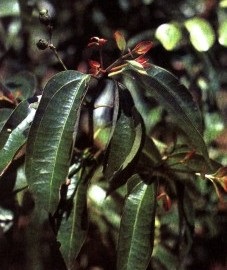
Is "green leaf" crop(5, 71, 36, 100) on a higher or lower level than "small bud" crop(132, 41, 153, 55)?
lower

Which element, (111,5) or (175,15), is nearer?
(175,15)

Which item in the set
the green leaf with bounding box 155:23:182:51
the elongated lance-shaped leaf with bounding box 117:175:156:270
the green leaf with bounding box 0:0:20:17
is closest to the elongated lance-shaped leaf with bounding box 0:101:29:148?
the elongated lance-shaped leaf with bounding box 117:175:156:270

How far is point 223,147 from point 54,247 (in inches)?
25.5

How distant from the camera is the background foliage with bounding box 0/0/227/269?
133 cm

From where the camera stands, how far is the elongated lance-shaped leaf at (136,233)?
3.62 feet

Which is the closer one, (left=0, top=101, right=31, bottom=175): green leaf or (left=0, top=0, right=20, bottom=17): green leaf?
(left=0, top=101, right=31, bottom=175): green leaf

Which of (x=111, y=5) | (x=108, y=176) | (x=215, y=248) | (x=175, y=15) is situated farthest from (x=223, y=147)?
(x=108, y=176)

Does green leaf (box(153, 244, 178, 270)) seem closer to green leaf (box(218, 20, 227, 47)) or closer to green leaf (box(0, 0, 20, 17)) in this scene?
green leaf (box(218, 20, 227, 47))

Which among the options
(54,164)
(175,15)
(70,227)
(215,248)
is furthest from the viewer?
(175,15)

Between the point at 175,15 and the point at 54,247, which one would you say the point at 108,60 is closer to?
the point at 175,15

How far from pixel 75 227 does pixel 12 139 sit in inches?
9.0

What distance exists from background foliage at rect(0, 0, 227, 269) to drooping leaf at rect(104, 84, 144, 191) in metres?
0.02

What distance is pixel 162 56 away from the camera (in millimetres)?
1902

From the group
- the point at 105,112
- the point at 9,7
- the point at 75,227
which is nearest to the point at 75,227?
the point at 75,227
